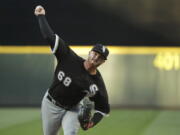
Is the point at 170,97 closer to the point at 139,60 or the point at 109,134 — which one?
the point at 139,60

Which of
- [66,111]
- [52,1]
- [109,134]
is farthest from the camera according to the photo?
[52,1]

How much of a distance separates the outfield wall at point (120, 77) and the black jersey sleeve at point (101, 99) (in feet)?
24.4

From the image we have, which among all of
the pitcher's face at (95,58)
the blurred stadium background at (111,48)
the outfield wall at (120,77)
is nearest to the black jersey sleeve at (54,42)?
the pitcher's face at (95,58)

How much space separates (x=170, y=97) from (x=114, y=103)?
1449 millimetres

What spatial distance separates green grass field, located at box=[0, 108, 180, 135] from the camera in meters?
10.1

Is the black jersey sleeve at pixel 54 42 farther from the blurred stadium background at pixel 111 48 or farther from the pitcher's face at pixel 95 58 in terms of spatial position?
the blurred stadium background at pixel 111 48

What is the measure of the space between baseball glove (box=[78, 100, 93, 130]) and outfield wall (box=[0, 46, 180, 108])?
7360 mm

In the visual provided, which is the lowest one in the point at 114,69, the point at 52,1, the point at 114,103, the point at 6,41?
the point at 114,103

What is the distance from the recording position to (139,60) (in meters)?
13.9

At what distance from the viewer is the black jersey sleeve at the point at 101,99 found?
628cm

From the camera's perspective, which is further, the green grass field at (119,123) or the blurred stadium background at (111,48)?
the blurred stadium background at (111,48)

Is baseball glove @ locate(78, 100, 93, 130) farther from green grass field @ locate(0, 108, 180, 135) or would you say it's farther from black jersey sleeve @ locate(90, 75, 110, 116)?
green grass field @ locate(0, 108, 180, 135)

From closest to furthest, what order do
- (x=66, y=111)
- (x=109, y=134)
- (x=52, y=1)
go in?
(x=66, y=111) → (x=109, y=134) → (x=52, y=1)

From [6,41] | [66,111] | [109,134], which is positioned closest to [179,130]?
[109,134]
